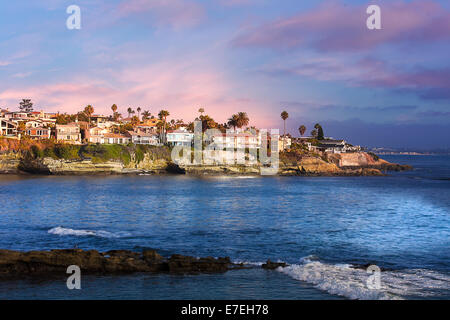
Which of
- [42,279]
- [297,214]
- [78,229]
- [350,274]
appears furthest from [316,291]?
[297,214]

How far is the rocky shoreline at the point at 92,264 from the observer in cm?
2216

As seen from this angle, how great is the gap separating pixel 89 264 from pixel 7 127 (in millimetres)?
116185

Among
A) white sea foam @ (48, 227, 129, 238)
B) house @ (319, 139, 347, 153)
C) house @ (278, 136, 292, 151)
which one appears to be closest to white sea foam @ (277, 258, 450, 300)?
white sea foam @ (48, 227, 129, 238)

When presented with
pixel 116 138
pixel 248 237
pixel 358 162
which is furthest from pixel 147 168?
pixel 358 162

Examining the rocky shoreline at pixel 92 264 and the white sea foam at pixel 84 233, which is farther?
the white sea foam at pixel 84 233

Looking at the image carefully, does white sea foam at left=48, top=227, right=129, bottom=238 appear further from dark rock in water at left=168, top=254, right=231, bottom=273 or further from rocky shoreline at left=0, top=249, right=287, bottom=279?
dark rock in water at left=168, top=254, right=231, bottom=273

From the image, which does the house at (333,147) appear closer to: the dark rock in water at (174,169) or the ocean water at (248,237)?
the dark rock in water at (174,169)

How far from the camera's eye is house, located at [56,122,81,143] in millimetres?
124438

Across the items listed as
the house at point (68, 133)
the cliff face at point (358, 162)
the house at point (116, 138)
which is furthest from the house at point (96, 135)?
the cliff face at point (358, 162)

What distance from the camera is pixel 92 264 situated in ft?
74.5

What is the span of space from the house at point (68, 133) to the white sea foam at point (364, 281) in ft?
371
